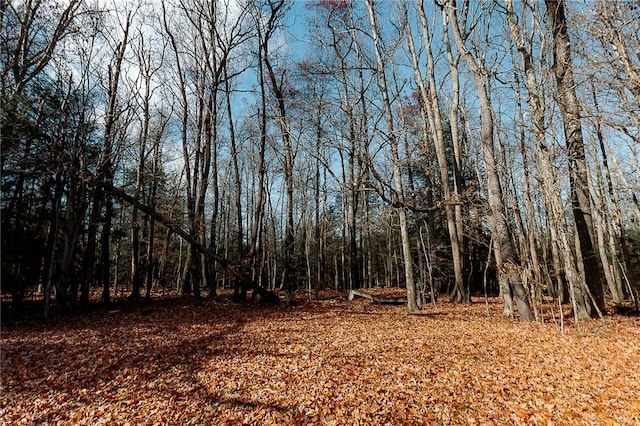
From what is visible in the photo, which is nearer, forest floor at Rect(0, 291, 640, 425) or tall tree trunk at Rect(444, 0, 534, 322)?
forest floor at Rect(0, 291, 640, 425)

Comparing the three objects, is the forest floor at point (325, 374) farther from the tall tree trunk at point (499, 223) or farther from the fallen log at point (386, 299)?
the fallen log at point (386, 299)

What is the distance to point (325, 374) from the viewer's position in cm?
461

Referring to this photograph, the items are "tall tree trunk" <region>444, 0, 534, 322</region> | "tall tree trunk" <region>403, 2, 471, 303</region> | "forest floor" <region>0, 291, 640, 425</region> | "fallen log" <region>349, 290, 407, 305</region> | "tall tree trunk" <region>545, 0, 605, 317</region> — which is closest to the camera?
"forest floor" <region>0, 291, 640, 425</region>

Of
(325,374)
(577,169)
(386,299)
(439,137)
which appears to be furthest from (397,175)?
(325,374)

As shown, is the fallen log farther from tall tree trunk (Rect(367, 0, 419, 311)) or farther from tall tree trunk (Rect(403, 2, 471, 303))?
tall tree trunk (Rect(403, 2, 471, 303))

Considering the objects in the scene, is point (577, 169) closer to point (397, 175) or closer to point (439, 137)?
point (439, 137)

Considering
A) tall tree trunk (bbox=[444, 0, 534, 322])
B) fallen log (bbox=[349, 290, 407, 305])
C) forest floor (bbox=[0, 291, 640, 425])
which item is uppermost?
tall tree trunk (bbox=[444, 0, 534, 322])

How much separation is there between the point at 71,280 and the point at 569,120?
15152 millimetres

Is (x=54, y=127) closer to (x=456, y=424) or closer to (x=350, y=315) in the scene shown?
(x=350, y=315)

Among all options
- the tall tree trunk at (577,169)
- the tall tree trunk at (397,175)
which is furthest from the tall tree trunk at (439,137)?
the tall tree trunk at (577,169)

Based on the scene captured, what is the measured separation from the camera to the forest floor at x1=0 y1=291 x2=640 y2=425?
3.67 m

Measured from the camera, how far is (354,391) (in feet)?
13.4

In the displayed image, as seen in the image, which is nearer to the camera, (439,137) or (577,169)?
(577,169)

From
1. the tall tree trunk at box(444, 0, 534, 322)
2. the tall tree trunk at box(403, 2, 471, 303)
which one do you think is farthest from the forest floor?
the tall tree trunk at box(403, 2, 471, 303)
